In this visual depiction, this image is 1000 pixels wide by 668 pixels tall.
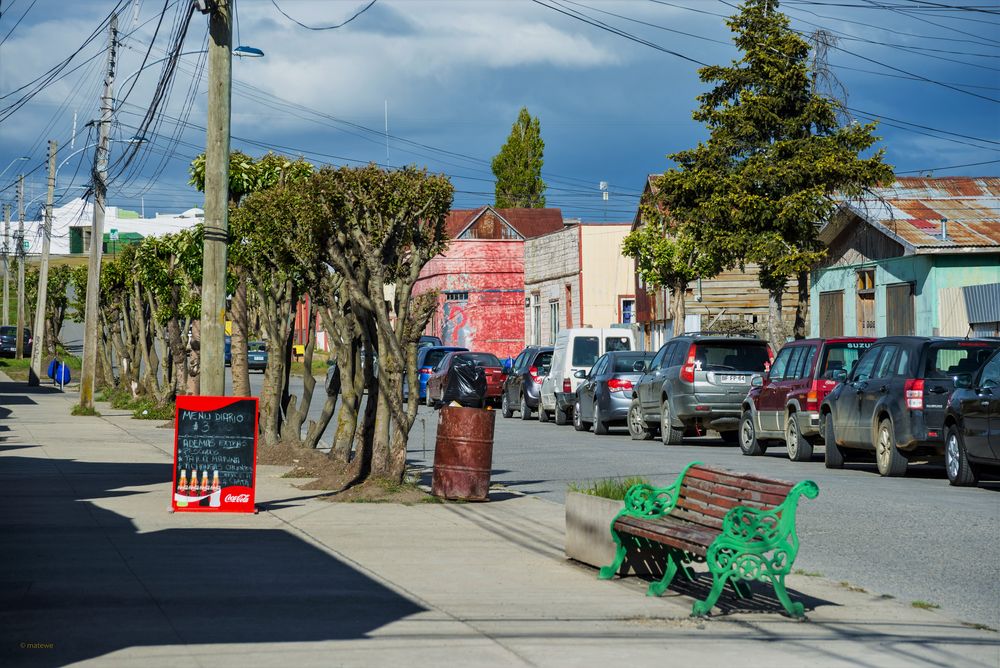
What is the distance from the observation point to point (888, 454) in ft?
58.8

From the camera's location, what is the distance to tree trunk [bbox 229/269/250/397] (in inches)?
831

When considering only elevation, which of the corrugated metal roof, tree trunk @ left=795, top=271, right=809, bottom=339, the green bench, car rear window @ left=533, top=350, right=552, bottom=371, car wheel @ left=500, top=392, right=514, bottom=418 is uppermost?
the corrugated metal roof

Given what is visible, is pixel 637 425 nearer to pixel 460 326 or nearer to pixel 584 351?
pixel 584 351

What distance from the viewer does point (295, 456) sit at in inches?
784

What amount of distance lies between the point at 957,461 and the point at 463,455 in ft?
20.7

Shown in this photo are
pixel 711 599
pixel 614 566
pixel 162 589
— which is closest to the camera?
pixel 711 599

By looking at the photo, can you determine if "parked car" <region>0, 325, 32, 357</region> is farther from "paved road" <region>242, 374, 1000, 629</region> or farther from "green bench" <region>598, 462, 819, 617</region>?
"green bench" <region>598, 462, 819, 617</region>

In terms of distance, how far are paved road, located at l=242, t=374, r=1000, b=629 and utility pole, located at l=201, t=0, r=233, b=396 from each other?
410cm

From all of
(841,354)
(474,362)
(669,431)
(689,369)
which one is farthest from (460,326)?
(841,354)

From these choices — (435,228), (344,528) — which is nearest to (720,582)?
(344,528)

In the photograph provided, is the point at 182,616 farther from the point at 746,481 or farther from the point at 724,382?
the point at 724,382

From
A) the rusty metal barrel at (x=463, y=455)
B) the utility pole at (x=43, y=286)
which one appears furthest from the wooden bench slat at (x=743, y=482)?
the utility pole at (x=43, y=286)

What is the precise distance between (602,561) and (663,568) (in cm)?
50

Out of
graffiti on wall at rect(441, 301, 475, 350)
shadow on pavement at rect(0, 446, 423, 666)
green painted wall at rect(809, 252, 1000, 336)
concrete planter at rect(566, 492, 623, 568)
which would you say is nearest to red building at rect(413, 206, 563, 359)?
graffiti on wall at rect(441, 301, 475, 350)
